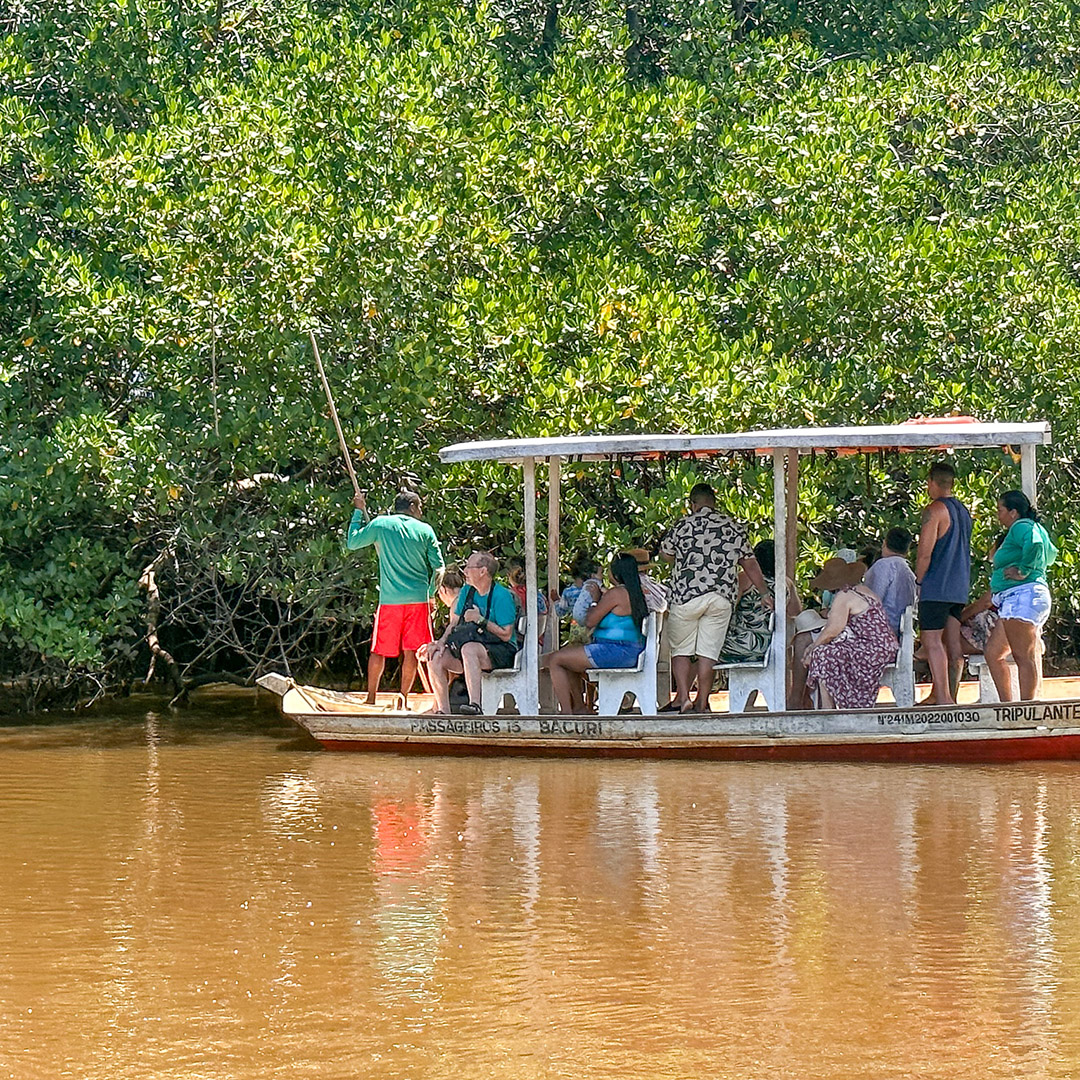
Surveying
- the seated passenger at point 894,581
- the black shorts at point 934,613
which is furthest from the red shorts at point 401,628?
the black shorts at point 934,613

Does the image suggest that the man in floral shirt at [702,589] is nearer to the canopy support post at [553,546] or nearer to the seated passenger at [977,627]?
the canopy support post at [553,546]

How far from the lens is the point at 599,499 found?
13016 mm

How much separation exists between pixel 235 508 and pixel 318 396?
1251 millimetres

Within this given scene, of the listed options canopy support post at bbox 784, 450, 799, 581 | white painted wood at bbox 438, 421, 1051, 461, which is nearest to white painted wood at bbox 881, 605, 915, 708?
canopy support post at bbox 784, 450, 799, 581

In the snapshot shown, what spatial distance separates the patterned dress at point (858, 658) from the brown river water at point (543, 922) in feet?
1.44

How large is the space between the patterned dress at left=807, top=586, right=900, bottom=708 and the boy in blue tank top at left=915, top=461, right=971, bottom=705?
1.02ft

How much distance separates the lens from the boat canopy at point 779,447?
959cm

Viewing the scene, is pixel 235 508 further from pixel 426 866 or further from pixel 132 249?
pixel 426 866

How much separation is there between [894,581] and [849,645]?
1.49 ft

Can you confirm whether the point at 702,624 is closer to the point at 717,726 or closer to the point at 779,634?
the point at 779,634

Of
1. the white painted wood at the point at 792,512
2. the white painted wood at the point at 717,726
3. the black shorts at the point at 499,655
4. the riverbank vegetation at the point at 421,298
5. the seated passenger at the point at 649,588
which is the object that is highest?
the riverbank vegetation at the point at 421,298

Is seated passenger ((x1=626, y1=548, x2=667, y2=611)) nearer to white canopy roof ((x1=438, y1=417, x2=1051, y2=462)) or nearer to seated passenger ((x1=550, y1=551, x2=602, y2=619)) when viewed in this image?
seated passenger ((x1=550, y1=551, x2=602, y2=619))

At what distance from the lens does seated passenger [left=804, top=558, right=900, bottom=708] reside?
32.0ft

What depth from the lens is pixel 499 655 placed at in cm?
1048
